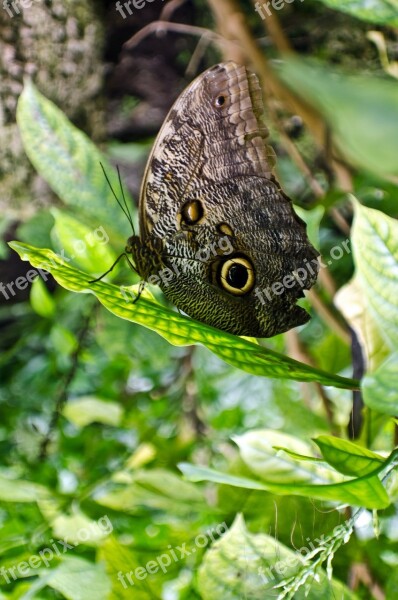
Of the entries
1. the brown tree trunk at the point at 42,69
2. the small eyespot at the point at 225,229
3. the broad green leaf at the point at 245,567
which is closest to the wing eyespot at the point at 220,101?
the small eyespot at the point at 225,229

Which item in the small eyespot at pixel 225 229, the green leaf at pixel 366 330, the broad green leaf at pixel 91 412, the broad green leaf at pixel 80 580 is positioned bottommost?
the broad green leaf at pixel 91 412

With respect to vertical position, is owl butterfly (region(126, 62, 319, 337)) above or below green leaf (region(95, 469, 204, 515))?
above

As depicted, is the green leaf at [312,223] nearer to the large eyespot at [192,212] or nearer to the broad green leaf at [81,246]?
the large eyespot at [192,212]

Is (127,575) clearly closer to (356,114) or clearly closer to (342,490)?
(342,490)

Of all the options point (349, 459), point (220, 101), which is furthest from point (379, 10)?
point (349, 459)

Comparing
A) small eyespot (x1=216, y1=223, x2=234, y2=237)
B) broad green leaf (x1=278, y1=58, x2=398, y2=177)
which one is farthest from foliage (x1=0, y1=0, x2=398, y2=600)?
small eyespot (x1=216, y1=223, x2=234, y2=237)

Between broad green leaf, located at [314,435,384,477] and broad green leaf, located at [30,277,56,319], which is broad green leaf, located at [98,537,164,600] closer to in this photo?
broad green leaf, located at [314,435,384,477]

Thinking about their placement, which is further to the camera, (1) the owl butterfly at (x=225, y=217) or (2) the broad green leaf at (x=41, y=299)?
(2) the broad green leaf at (x=41, y=299)
